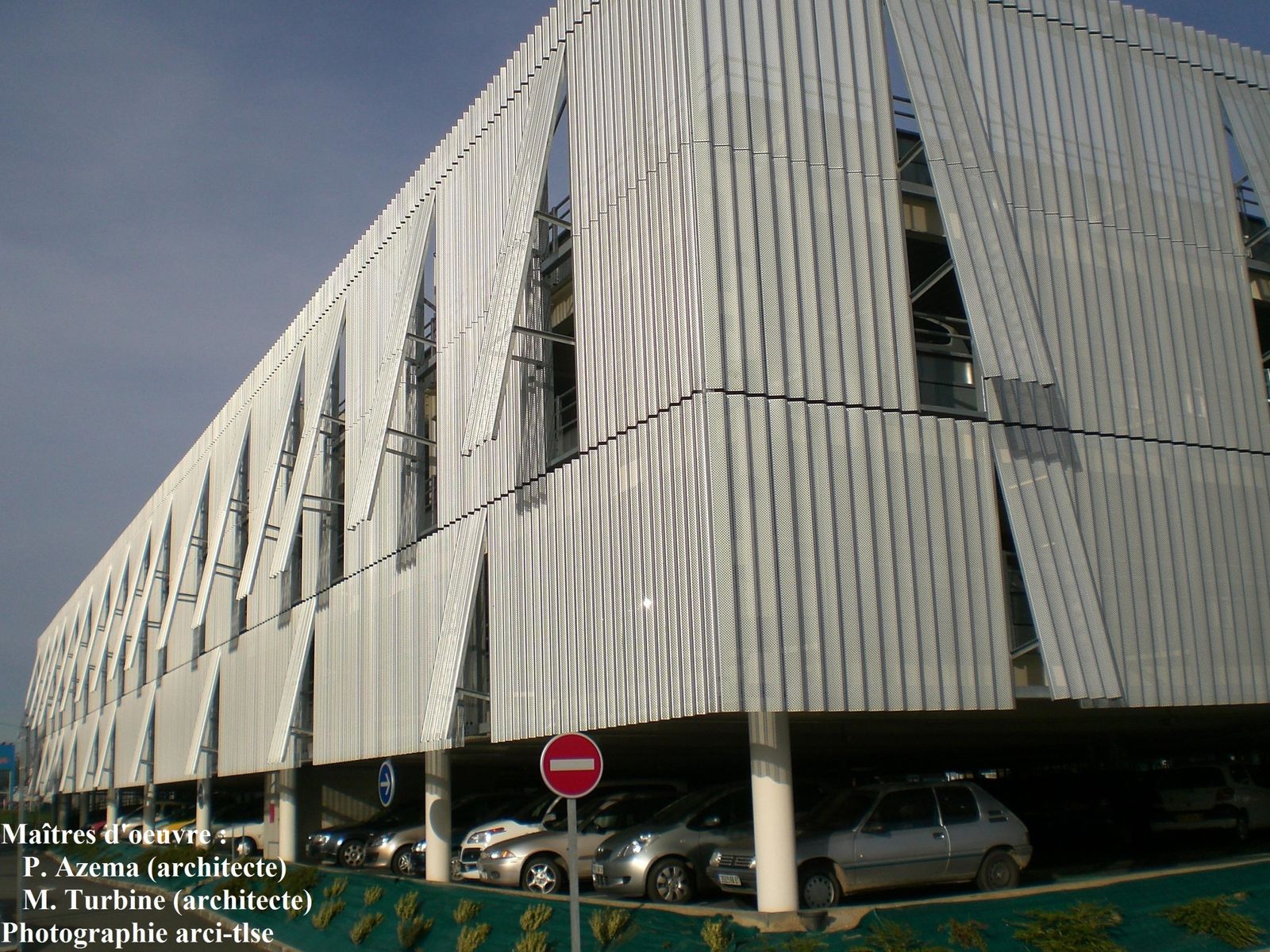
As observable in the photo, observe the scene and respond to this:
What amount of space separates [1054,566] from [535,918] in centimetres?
→ 739

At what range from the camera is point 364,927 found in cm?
1611

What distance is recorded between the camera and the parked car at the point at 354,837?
26.3 metres

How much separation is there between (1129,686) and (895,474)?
13.9 feet

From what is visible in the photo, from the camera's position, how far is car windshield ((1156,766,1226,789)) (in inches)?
843

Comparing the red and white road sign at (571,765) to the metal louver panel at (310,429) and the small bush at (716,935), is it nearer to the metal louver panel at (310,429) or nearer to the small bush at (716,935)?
the small bush at (716,935)

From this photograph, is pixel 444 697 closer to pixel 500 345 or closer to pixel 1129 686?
pixel 500 345

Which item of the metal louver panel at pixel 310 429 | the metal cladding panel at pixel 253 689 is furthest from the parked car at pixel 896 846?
the metal cladding panel at pixel 253 689

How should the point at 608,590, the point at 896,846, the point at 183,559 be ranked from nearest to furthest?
1. the point at 896,846
2. the point at 608,590
3. the point at 183,559

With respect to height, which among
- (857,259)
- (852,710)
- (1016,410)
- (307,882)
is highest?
(857,259)

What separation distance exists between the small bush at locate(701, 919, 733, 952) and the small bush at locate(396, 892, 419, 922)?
4.94 meters

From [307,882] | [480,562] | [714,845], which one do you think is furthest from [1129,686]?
[307,882]

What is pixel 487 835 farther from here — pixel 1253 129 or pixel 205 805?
pixel 205 805

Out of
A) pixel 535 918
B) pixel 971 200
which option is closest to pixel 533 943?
pixel 535 918

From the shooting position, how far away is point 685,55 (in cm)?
1488
